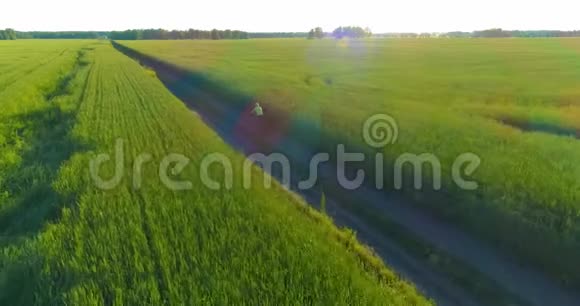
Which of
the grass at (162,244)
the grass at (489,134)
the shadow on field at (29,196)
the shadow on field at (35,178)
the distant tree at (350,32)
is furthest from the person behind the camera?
the distant tree at (350,32)

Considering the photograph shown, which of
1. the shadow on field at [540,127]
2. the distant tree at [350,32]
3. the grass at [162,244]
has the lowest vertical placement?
the grass at [162,244]

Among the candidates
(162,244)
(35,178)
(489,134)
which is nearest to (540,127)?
(489,134)

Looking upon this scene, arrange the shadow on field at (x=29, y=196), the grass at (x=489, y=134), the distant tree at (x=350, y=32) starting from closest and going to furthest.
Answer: the shadow on field at (x=29, y=196) → the grass at (x=489, y=134) → the distant tree at (x=350, y=32)

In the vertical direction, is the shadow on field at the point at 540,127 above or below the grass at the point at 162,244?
above

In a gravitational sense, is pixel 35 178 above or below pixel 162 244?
above

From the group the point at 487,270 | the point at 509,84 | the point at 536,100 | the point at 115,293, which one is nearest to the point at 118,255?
the point at 115,293

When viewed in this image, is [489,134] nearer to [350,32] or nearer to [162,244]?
[162,244]

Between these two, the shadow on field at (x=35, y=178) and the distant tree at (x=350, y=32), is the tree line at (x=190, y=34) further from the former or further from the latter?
the shadow on field at (x=35, y=178)

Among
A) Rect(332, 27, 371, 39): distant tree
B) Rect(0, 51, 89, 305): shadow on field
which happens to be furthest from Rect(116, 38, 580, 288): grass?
Rect(332, 27, 371, 39): distant tree

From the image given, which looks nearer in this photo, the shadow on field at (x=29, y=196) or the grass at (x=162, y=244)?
the grass at (x=162, y=244)

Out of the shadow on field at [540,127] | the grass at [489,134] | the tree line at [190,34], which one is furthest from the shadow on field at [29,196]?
the tree line at [190,34]
